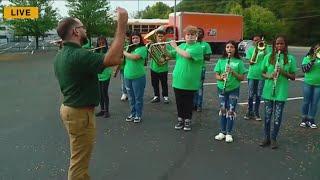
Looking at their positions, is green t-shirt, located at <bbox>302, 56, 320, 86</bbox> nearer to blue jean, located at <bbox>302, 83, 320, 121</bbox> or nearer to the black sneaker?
blue jean, located at <bbox>302, 83, 320, 121</bbox>

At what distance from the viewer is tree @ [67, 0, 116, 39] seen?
5022 cm

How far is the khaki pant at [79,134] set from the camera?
3.98 metres

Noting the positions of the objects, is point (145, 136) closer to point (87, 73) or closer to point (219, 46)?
point (87, 73)

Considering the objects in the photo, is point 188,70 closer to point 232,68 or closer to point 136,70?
point 232,68

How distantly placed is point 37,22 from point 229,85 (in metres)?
41.2

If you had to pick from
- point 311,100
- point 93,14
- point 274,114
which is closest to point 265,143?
point 274,114

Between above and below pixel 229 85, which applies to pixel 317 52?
above

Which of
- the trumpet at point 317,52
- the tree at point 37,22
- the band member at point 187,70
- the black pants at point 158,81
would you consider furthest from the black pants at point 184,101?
the tree at point 37,22

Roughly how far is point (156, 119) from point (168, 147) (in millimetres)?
2076

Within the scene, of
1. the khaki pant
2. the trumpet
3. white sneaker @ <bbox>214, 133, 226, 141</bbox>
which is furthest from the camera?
the trumpet

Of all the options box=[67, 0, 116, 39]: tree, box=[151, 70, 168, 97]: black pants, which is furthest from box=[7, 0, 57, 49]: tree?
box=[151, 70, 168, 97]: black pants

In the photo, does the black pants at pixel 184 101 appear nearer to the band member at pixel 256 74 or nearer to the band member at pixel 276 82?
the band member at pixel 276 82

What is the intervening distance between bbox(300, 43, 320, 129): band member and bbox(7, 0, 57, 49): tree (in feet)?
133

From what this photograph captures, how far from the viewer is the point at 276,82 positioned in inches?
256
